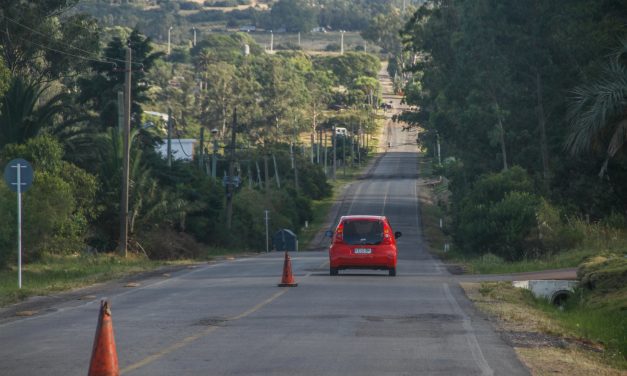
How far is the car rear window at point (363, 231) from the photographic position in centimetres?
2914

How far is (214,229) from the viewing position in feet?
199

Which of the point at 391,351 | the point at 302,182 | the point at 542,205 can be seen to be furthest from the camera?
the point at 302,182

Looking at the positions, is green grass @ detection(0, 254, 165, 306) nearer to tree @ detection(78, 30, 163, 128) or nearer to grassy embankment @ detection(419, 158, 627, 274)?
grassy embankment @ detection(419, 158, 627, 274)

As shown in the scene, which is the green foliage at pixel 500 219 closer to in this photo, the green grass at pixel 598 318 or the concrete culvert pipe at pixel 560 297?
the concrete culvert pipe at pixel 560 297

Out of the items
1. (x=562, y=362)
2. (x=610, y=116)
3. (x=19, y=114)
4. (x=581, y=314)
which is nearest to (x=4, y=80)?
(x=19, y=114)

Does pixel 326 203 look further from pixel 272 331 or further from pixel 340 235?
pixel 272 331

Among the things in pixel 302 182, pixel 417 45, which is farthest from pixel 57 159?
pixel 302 182

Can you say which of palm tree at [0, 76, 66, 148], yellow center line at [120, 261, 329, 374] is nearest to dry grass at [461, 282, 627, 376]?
yellow center line at [120, 261, 329, 374]

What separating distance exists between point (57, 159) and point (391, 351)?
91.6 feet

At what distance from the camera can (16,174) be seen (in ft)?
83.1

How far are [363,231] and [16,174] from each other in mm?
8900

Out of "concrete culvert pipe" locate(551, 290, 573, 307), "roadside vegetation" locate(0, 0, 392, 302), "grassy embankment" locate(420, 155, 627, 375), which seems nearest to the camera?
"grassy embankment" locate(420, 155, 627, 375)

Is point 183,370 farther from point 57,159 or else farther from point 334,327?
point 57,159

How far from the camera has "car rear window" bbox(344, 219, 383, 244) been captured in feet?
95.6
